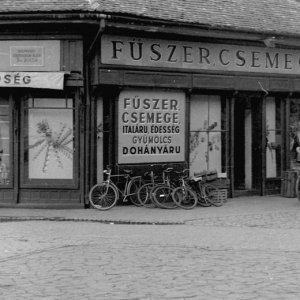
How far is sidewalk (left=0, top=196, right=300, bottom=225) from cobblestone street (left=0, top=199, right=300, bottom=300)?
1.16 feet

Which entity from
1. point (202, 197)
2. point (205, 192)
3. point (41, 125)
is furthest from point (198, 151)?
point (41, 125)

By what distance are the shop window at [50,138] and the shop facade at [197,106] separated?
1.91 ft

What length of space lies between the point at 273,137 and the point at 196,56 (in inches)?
140

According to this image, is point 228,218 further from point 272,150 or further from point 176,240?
point 272,150

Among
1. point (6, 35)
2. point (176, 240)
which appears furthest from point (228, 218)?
point (6, 35)

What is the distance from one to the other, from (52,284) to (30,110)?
322 inches

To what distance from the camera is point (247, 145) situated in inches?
709

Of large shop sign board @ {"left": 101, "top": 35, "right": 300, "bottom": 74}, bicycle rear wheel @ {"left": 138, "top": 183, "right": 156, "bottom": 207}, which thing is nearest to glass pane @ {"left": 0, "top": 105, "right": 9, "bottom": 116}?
large shop sign board @ {"left": 101, "top": 35, "right": 300, "bottom": 74}

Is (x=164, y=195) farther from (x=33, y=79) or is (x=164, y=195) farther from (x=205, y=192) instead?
(x=33, y=79)

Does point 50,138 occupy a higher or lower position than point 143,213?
higher

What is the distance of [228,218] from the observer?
13633mm

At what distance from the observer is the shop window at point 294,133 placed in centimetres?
1838

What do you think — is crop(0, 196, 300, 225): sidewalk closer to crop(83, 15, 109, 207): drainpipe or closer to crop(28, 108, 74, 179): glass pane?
crop(83, 15, 109, 207): drainpipe

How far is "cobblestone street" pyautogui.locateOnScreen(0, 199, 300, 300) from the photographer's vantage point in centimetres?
725
